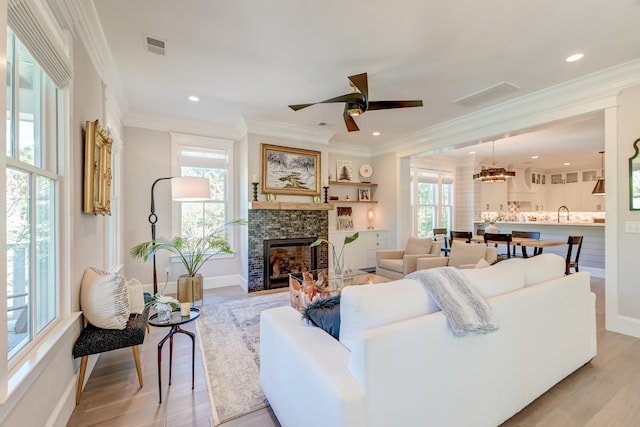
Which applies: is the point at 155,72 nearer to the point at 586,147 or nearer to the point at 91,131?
the point at 91,131

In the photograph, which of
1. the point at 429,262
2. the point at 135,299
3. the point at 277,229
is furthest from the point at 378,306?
the point at 277,229

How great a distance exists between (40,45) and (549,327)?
348 centimetres

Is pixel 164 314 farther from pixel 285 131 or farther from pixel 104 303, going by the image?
pixel 285 131

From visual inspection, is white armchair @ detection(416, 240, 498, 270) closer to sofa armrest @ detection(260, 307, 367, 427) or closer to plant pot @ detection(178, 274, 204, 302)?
Answer: sofa armrest @ detection(260, 307, 367, 427)

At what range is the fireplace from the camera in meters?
4.79

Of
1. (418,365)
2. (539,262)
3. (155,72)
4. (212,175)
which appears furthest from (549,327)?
(212,175)

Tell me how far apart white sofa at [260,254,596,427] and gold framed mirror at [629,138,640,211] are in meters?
1.72

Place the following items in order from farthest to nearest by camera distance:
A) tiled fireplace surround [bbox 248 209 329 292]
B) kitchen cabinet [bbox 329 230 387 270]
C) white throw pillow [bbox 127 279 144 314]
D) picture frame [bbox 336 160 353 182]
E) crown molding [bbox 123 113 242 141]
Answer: picture frame [bbox 336 160 353 182]
kitchen cabinet [bbox 329 230 387 270]
tiled fireplace surround [bbox 248 209 329 292]
crown molding [bbox 123 113 242 141]
white throw pillow [bbox 127 279 144 314]

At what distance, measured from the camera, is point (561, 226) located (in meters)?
5.73

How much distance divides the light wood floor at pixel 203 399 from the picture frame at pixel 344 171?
14.3 ft

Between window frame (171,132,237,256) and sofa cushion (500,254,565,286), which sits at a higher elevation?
window frame (171,132,237,256)

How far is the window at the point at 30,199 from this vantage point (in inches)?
55.4

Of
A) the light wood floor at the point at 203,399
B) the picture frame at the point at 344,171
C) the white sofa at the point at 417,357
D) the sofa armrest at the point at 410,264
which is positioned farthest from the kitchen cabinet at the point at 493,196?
the white sofa at the point at 417,357

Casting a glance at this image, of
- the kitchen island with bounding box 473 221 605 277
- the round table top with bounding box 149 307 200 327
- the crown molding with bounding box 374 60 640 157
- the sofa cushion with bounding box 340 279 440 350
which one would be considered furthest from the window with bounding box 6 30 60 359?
the kitchen island with bounding box 473 221 605 277
